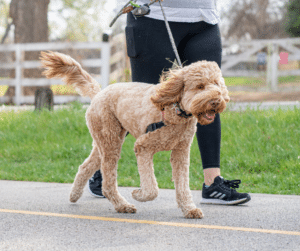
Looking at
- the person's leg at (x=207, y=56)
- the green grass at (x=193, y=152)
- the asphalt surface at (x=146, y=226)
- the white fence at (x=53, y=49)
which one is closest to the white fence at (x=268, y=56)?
the white fence at (x=53, y=49)

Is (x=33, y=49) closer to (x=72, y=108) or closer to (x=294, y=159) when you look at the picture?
(x=72, y=108)

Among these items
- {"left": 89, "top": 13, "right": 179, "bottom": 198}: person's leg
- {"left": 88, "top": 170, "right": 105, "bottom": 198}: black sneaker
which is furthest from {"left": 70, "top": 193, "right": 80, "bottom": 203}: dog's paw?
{"left": 89, "top": 13, "right": 179, "bottom": 198}: person's leg

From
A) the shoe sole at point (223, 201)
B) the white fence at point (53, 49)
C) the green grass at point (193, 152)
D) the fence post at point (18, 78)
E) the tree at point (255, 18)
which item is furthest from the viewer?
the tree at point (255, 18)

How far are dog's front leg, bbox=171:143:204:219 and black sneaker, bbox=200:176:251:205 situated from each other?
49cm

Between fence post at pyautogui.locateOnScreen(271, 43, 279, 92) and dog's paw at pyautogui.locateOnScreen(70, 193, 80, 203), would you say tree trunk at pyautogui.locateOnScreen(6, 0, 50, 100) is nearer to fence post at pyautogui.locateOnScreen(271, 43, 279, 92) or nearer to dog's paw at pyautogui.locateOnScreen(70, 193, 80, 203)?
fence post at pyautogui.locateOnScreen(271, 43, 279, 92)

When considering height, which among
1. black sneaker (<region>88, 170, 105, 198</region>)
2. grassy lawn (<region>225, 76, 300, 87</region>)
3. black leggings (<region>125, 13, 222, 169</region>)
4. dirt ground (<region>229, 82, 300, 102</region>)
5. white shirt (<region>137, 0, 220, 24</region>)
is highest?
white shirt (<region>137, 0, 220, 24</region>)

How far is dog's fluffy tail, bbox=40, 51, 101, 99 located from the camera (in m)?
3.98

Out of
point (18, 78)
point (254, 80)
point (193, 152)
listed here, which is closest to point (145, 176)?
point (193, 152)

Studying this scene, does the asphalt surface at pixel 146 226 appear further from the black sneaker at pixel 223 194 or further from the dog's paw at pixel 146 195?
the dog's paw at pixel 146 195

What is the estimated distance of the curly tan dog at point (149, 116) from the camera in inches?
120

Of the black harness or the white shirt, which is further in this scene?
the white shirt

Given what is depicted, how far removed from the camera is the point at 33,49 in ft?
47.0

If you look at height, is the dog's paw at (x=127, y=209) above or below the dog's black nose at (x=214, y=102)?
below

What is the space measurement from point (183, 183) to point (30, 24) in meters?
13.2
